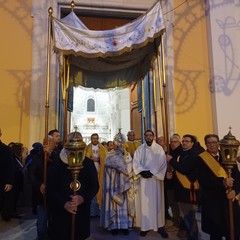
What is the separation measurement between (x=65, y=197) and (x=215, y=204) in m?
1.58

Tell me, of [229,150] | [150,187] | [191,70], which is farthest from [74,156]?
[191,70]

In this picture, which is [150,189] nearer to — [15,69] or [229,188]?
[229,188]

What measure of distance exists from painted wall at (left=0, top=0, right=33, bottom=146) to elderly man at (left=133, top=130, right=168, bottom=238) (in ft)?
10.7

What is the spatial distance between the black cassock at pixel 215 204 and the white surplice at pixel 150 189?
1.26 metres

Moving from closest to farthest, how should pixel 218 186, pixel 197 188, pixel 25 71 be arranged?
pixel 218 186
pixel 197 188
pixel 25 71

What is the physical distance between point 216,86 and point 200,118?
0.89 m

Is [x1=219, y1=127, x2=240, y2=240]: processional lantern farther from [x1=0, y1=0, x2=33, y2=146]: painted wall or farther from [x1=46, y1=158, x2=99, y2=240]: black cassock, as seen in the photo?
[x1=0, y1=0, x2=33, y2=146]: painted wall

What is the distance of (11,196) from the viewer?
16.6ft

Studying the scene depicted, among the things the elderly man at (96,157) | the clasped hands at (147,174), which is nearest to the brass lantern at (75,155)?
the clasped hands at (147,174)

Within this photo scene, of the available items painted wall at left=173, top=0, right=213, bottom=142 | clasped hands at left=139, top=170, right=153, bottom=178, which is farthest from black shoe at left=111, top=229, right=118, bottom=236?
painted wall at left=173, top=0, right=213, bottom=142

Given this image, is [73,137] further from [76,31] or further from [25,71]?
[25,71]

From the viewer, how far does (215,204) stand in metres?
3.04

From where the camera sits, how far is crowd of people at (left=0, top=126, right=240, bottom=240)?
285 cm

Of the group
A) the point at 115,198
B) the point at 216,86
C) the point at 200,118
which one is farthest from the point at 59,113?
the point at 216,86
